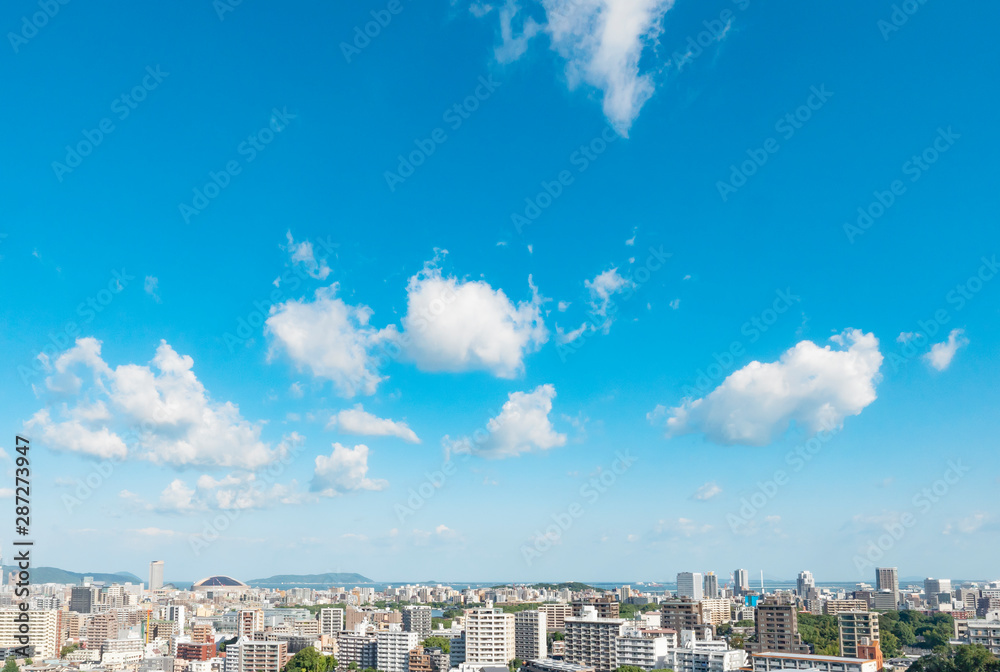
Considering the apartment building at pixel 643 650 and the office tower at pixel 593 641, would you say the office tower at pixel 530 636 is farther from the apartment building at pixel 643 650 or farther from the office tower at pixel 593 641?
the apartment building at pixel 643 650

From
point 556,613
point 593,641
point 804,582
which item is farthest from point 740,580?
point 593,641

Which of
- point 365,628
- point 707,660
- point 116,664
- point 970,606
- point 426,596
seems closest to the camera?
point 707,660

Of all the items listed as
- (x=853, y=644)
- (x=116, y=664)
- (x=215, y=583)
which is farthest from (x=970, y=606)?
(x=215, y=583)

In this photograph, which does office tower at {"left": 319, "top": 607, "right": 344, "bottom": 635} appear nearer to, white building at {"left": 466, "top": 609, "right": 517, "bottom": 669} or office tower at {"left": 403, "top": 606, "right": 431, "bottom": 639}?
office tower at {"left": 403, "top": 606, "right": 431, "bottom": 639}

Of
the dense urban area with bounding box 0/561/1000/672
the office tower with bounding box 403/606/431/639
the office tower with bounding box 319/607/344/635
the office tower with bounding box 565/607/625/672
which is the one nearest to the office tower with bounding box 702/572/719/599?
the dense urban area with bounding box 0/561/1000/672

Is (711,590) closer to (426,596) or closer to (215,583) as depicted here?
(426,596)

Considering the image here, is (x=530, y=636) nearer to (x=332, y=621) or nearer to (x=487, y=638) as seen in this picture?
(x=487, y=638)
